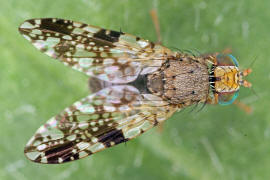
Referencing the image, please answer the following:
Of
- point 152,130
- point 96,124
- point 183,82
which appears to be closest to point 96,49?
point 96,124

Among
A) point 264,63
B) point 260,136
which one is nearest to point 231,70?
point 264,63

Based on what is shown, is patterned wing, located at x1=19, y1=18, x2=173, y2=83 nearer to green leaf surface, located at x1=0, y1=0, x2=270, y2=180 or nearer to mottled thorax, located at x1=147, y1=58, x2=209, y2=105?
mottled thorax, located at x1=147, y1=58, x2=209, y2=105

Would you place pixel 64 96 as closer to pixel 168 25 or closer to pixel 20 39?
pixel 20 39

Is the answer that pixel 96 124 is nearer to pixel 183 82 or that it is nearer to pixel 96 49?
pixel 96 49

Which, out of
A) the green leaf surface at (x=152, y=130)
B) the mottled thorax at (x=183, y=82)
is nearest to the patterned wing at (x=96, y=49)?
the mottled thorax at (x=183, y=82)

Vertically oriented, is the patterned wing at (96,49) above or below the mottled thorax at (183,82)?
above

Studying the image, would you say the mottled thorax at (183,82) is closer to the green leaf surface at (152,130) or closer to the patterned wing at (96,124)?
the patterned wing at (96,124)
